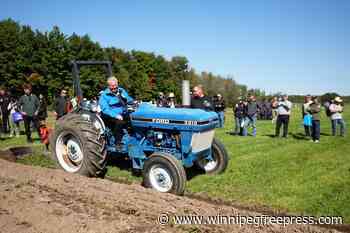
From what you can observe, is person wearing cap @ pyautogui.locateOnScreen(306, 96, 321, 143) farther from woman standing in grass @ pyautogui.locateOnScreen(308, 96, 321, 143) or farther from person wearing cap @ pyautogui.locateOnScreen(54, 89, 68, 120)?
person wearing cap @ pyautogui.locateOnScreen(54, 89, 68, 120)

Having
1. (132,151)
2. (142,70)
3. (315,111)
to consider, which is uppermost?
(142,70)

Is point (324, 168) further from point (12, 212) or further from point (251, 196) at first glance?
point (12, 212)

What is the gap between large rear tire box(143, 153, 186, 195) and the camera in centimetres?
519

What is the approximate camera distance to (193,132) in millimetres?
5672

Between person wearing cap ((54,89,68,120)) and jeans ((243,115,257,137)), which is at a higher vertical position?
person wearing cap ((54,89,68,120))

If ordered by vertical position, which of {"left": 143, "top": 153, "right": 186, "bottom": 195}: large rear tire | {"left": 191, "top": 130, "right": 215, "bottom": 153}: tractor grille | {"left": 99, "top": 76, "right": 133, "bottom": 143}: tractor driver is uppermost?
{"left": 99, "top": 76, "right": 133, "bottom": 143}: tractor driver

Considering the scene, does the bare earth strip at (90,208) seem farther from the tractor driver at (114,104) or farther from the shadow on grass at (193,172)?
the shadow on grass at (193,172)

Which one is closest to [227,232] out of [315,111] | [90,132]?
[90,132]

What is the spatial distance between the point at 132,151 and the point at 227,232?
2.87m

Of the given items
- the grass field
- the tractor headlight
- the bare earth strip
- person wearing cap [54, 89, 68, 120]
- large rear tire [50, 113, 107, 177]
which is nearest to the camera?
the bare earth strip

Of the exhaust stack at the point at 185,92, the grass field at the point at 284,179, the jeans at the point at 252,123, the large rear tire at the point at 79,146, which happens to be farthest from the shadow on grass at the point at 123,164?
the jeans at the point at 252,123

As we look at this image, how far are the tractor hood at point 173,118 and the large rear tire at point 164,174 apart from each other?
0.62 m

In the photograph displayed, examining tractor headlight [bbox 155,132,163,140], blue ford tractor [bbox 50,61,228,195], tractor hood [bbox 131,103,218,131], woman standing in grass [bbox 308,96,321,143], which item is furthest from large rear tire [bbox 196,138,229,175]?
woman standing in grass [bbox 308,96,321,143]

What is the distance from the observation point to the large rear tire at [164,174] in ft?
17.0
